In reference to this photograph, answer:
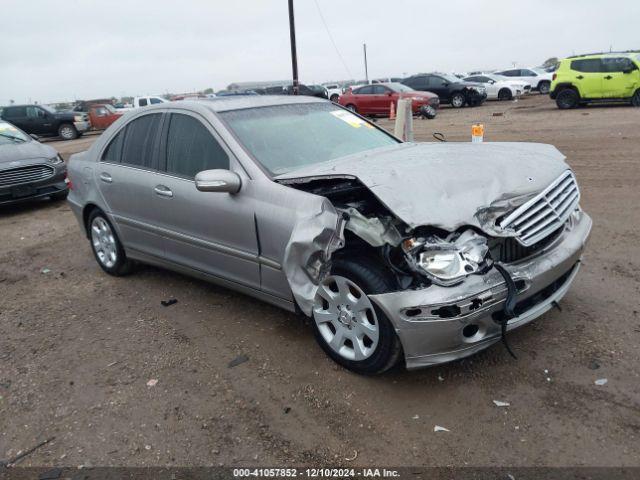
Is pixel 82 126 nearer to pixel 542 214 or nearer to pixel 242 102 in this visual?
pixel 242 102

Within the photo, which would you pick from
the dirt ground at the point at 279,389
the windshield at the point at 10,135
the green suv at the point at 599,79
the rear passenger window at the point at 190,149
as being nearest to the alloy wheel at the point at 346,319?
the dirt ground at the point at 279,389

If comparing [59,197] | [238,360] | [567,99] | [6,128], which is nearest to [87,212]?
[238,360]

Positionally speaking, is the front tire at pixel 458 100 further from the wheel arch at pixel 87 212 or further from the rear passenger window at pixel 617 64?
the wheel arch at pixel 87 212

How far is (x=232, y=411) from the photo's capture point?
303 cm

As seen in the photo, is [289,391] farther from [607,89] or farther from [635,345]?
[607,89]

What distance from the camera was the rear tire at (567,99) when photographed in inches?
728

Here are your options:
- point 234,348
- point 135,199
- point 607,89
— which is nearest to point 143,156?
point 135,199

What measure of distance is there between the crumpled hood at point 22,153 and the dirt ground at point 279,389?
440 centimetres

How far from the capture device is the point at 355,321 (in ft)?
10.2

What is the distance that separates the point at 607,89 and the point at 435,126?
604cm

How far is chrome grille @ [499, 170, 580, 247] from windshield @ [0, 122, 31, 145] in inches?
357

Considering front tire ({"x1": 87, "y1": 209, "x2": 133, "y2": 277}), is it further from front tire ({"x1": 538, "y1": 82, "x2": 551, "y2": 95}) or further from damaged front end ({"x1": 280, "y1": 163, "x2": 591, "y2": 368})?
front tire ({"x1": 538, "y1": 82, "x2": 551, "y2": 95})

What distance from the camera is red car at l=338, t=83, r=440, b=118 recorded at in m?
21.1

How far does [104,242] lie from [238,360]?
2426 millimetres
